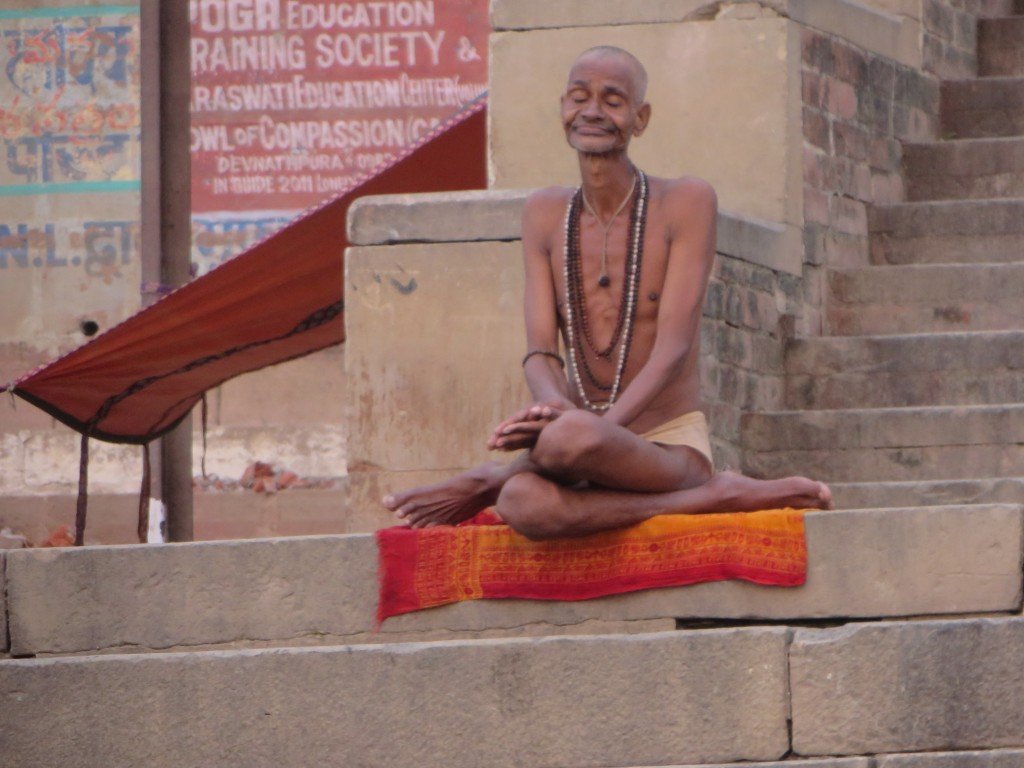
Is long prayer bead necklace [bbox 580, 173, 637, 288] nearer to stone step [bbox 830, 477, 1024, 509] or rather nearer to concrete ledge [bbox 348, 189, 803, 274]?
concrete ledge [bbox 348, 189, 803, 274]

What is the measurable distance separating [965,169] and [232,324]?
126 inches

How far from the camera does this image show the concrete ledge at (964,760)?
21.6ft

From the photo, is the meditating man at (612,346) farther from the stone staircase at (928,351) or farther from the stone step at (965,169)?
the stone step at (965,169)

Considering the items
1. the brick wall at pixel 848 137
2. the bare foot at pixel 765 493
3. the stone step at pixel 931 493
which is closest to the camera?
the bare foot at pixel 765 493

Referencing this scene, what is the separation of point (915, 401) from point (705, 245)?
101 inches

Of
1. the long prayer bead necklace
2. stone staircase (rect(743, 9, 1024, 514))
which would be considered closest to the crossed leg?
the long prayer bead necklace

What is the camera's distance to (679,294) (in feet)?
24.9

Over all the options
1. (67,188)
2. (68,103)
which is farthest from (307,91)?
(67,188)

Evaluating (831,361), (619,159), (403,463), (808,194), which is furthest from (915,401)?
(619,159)

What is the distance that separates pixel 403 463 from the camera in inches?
369

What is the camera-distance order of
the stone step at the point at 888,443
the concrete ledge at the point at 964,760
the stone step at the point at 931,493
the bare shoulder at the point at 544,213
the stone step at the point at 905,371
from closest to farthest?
the concrete ledge at the point at 964,760
the bare shoulder at the point at 544,213
the stone step at the point at 931,493
the stone step at the point at 888,443
the stone step at the point at 905,371

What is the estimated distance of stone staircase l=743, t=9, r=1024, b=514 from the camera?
9477mm

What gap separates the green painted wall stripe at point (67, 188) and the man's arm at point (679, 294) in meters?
8.78

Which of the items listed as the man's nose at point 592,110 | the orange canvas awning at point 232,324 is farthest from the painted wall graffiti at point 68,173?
the man's nose at point 592,110
